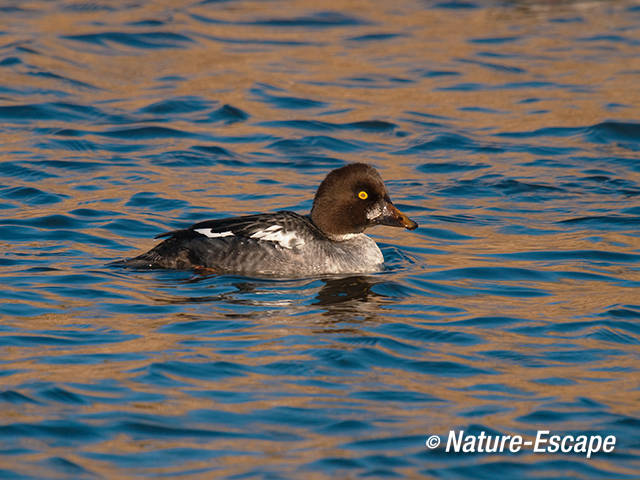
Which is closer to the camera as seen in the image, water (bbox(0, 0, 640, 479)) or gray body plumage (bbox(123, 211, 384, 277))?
water (bbox(0, 0, 640, 479))

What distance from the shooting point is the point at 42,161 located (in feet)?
49.2

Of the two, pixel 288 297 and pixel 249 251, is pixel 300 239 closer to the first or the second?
pixel 249 251

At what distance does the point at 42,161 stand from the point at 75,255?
4.10 meters

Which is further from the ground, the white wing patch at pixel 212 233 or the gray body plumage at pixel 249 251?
the white wing patch at pixel 212 233

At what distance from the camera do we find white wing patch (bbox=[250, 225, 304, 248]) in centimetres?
1068

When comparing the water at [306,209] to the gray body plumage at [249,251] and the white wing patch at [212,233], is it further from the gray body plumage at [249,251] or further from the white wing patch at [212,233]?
the white wing patch at [212,233]

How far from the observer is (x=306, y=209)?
44.2ft

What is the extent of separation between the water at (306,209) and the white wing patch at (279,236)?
1.55 ft

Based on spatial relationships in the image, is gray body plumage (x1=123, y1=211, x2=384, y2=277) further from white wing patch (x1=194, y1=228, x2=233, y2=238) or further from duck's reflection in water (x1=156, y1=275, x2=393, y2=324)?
duck's reflection in water (x1=156, y1=275, x2=393, y2=324)

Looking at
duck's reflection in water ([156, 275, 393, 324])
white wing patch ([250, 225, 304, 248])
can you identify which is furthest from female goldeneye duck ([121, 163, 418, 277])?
duck's reflection in water ([156, 275, 393, 324])

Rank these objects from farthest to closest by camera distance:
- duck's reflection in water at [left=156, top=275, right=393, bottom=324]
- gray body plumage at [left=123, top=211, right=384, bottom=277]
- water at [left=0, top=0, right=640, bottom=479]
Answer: gray body plumage at [left=123, top=211, right=384, bottom=277] → duck's reflection in water at [left=156, top=275, right=393, bottom=324] → water at [left=0, top=0, right=640, bottom=479]

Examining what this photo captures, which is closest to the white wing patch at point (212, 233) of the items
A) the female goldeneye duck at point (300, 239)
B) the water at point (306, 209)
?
the female goldeneye duck at point (300, 239)

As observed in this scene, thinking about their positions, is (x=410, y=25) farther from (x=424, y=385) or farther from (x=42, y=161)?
(x=424, y=385)

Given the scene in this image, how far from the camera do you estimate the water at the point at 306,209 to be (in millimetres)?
7145
